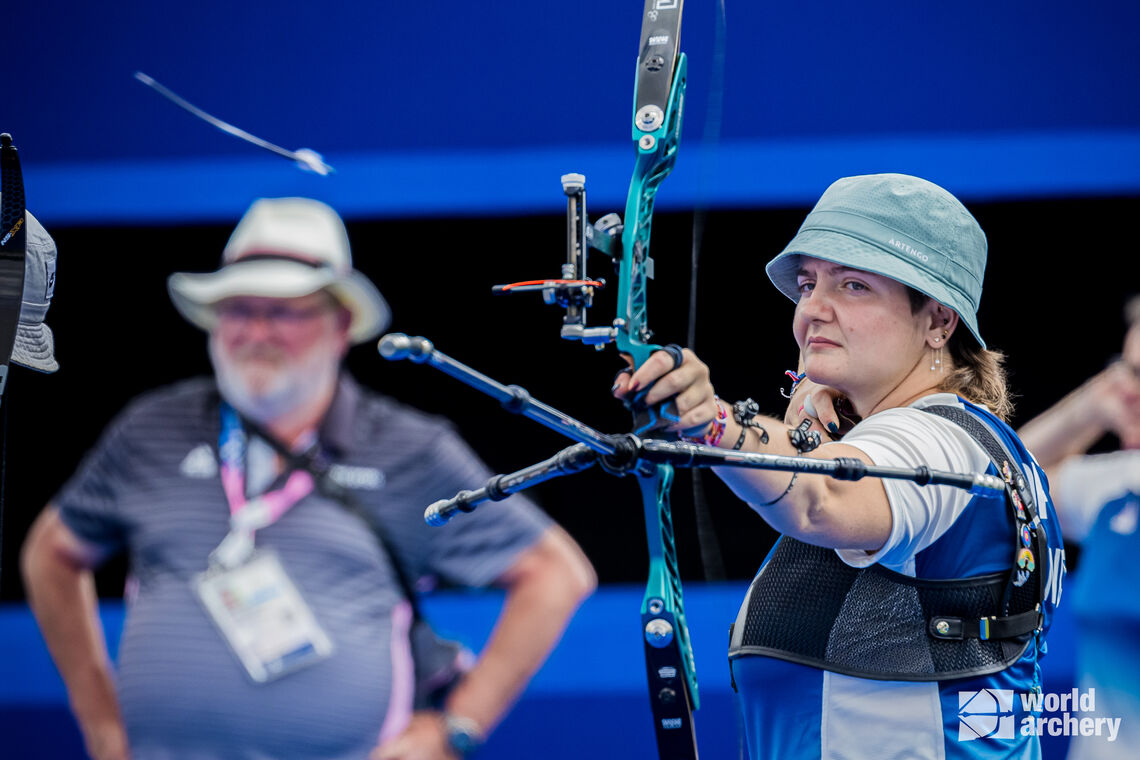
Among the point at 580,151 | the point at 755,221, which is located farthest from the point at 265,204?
the point at 755,221

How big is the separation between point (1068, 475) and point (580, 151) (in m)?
1.43

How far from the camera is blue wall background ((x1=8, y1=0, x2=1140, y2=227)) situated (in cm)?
277

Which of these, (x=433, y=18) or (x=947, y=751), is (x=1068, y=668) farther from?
(x=433, y=18)

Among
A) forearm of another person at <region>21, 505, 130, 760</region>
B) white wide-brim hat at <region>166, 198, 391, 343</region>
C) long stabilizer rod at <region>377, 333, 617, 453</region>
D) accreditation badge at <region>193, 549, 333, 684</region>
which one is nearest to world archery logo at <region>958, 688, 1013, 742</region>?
long stabilizer rod at <region>377, 333, 617, 453</region>

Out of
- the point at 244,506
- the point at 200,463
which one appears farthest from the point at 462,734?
the point at 200,463

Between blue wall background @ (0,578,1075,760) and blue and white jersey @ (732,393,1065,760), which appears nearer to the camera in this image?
blue and white jersey @ (732,393,1065,760)

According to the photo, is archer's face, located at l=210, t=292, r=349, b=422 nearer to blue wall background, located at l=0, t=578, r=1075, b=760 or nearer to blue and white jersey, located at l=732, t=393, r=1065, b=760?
blue wall background, located at l=0, t=578, r=1075, b=760

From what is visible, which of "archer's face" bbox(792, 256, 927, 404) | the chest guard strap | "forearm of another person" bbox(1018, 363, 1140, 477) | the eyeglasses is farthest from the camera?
the eyeglasses

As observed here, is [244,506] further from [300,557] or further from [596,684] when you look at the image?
[596,684]

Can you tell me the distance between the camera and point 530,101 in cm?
291

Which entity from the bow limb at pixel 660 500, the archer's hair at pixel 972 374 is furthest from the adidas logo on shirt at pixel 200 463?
the archer's hair at pixel 972 374

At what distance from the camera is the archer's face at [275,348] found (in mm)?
2889

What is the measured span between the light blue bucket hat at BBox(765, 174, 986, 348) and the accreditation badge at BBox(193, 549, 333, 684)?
70.8 inches

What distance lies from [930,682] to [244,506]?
1970 millimetres
